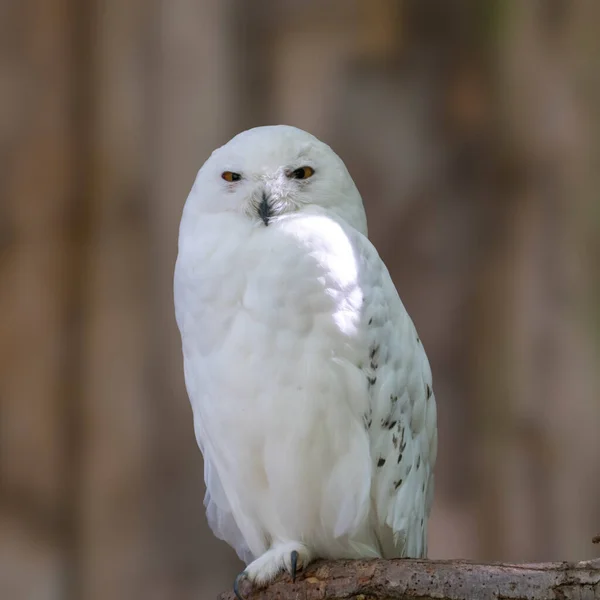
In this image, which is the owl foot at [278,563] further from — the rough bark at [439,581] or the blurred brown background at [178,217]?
the blurred brown background at [178,217]

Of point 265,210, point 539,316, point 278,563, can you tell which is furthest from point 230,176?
point 539,316

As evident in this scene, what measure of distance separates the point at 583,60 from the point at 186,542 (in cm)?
226

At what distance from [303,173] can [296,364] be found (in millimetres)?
512

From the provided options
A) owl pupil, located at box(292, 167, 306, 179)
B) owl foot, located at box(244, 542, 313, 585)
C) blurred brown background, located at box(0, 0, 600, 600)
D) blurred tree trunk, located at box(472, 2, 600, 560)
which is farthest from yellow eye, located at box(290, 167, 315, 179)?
blurred tree trunk, located at box(472, 2, 600, 560)

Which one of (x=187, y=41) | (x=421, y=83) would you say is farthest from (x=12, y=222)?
(x=421, y=83)

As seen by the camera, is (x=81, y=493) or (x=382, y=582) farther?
(x=81, y=493)

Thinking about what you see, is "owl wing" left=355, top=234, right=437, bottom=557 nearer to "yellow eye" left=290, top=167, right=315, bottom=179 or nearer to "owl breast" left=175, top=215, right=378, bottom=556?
"owl breast" left=175, top=215, right=378, bottom=556

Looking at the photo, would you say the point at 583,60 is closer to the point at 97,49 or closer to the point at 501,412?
the point at 501,412

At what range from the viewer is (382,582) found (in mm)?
1917

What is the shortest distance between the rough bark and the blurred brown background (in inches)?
50.3

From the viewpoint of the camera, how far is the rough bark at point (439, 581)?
1.76 meters

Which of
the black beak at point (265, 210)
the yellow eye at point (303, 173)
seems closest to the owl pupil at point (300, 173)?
the yellow eye at point (303, 173)

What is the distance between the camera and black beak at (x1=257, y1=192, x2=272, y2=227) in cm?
224

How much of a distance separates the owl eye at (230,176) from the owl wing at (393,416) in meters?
0.34
